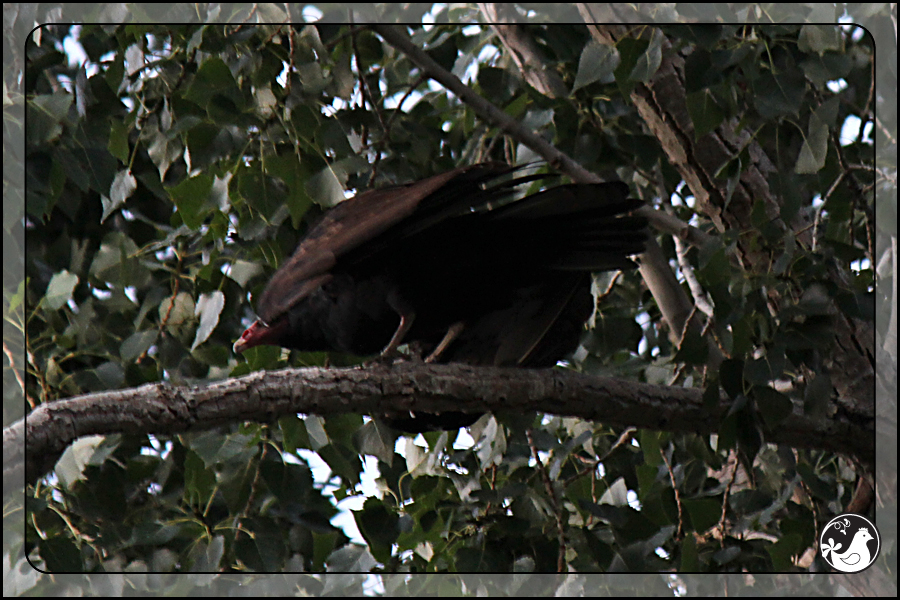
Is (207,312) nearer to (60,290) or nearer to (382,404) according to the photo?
(60,290)

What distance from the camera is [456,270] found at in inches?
74.6

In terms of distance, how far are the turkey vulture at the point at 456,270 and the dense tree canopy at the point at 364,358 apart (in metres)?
0.11

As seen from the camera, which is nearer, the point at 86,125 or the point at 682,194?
the point at 86,125

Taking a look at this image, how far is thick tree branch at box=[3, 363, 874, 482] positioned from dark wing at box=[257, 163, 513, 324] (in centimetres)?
28

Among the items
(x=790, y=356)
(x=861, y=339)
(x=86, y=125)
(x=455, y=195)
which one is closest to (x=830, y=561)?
(x=790, y=356)

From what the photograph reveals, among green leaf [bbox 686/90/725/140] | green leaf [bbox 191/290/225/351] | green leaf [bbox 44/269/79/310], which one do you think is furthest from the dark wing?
green leaf [bbox 686/90/725/140]

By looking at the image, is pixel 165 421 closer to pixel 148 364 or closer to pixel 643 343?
pixel 148 364

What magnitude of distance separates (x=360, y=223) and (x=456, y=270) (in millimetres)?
244

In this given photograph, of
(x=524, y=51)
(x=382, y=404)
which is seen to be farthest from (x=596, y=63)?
(x=382, y=404)

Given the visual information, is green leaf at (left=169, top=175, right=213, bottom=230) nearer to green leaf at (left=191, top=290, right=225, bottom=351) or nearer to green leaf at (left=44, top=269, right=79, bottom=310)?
green leaf at (left=191, top=290, right=225, bottom=351)

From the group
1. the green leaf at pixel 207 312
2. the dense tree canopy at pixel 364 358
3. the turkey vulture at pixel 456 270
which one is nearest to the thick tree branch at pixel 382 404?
the dense tree canopy at pixel 364 358

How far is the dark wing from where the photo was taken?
5.61 feet

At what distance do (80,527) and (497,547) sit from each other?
90 cm

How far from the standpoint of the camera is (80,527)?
1.81 meters
